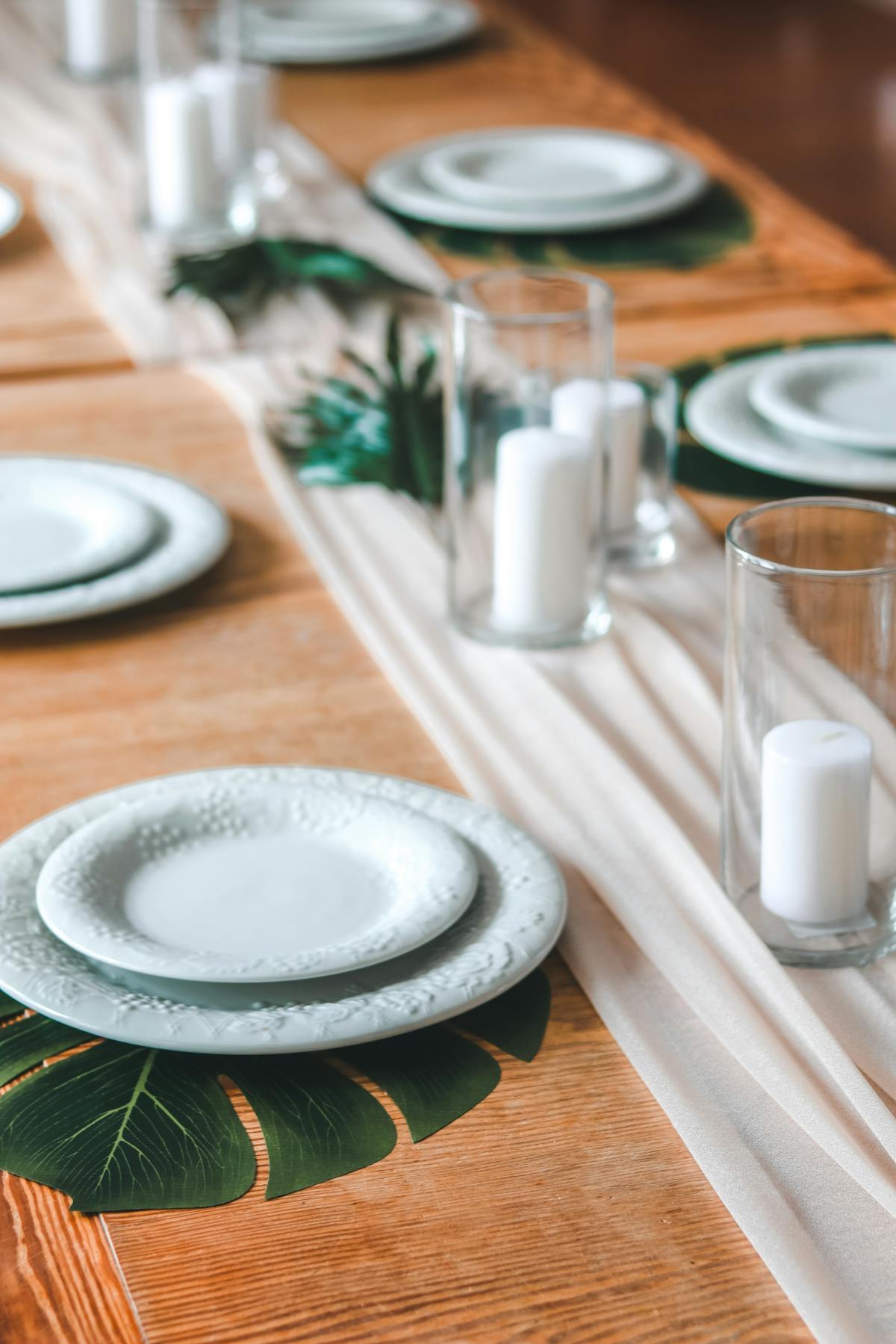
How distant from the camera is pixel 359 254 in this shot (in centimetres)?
147

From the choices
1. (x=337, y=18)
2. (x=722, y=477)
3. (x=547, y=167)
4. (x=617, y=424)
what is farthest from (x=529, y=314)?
(x=337, y=18)

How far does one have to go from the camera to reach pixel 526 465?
0.88 m

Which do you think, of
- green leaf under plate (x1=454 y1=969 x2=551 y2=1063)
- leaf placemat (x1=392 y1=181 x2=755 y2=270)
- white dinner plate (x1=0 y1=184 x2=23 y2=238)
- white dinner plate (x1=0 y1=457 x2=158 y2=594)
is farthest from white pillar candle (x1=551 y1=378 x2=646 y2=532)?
white dinner plate (x1=0 y1=184 x2=23 y2=238)

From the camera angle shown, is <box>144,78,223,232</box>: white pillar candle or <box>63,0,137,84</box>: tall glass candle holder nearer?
<box>144,78,223,232</box>: white pillar candle

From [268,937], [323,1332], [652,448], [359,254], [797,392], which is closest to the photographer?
[323,1332]

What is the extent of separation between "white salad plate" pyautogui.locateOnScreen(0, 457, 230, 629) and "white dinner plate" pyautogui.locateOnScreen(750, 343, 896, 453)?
37 cm

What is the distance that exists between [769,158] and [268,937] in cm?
146

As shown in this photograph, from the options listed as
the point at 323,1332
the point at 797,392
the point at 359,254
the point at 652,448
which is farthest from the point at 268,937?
the point at 359,254

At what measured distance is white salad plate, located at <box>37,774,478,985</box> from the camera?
596mm

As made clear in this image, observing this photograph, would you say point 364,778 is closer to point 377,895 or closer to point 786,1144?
point 377,895

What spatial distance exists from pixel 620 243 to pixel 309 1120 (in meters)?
1.12

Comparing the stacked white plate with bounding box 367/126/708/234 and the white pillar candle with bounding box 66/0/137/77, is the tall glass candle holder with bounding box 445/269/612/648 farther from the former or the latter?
the white pillar candle with bounding box 66/0/137/77

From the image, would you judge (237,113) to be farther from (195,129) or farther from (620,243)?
(620,243)

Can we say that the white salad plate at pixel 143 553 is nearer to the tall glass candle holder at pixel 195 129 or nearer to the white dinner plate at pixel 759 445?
the white dinner plate at pixel 759 445
